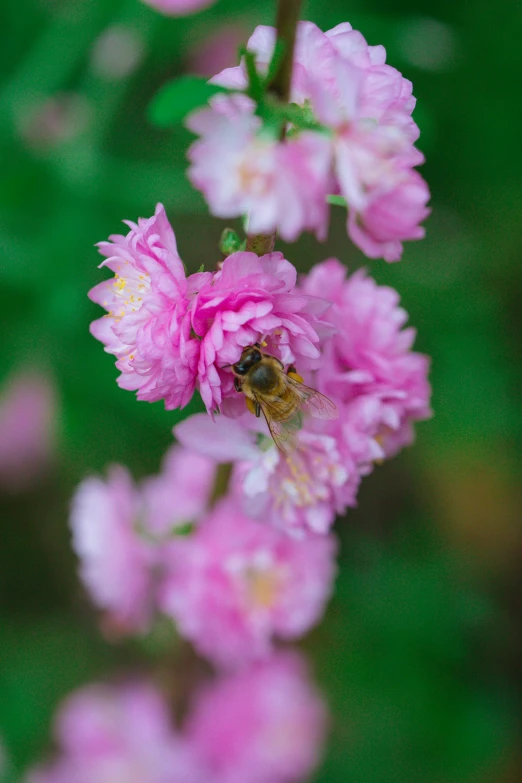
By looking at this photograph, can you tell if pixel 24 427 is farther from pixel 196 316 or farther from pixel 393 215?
pixel 393 215

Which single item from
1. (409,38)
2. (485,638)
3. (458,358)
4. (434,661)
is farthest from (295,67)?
(485,638)

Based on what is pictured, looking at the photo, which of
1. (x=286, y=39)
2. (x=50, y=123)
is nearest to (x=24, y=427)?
(x=50, y=123)

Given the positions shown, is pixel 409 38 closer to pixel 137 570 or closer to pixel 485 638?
pixel 137 570

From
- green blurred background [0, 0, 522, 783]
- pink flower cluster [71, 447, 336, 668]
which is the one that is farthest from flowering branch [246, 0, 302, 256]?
green blurred background [0, 0, 522, 783]

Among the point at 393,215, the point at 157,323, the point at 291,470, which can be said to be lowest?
the point at 291,470

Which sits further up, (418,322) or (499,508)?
(418,322)
